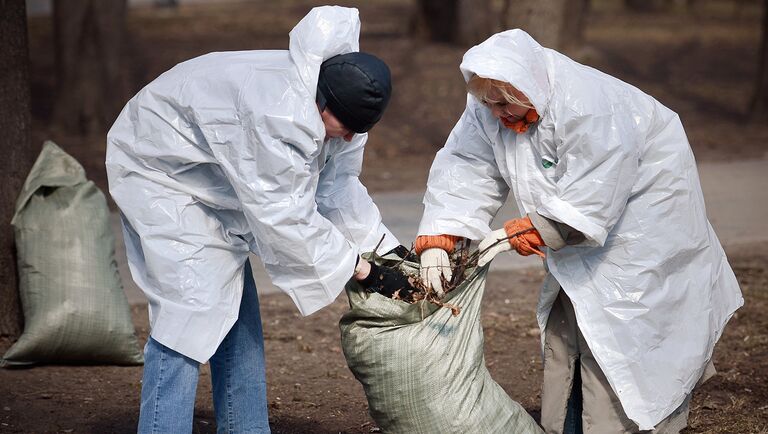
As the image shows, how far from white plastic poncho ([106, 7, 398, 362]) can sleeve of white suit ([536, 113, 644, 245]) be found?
68 centimetres

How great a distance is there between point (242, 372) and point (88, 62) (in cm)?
728

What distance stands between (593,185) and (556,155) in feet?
0.62

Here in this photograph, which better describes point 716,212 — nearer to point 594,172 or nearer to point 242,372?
point 594,172

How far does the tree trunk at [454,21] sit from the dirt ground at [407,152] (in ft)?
0.82

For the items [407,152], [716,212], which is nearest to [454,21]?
[407,152]

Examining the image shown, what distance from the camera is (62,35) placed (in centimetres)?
1014

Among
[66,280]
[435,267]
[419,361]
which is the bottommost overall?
[66,280]

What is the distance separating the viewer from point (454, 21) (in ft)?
47.6

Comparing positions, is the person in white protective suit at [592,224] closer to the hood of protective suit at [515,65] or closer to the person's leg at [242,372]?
the hood of protective suit at [515,65]

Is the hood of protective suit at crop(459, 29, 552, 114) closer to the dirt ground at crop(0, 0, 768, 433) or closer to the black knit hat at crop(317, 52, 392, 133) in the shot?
the black knit hat at crop(317, 52, 392, 133)

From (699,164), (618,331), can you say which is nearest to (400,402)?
(618,331)

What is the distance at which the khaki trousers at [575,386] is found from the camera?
3520 millimetres

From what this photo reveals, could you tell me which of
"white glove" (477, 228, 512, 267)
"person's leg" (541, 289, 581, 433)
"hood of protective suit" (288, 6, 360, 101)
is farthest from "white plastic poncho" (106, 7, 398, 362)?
"person's leg" (541, 289, 581, 433)

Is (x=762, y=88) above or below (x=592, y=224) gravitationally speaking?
below
